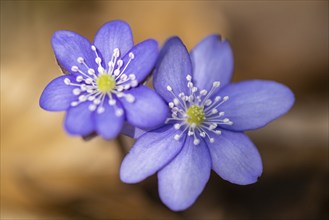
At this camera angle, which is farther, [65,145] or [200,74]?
[65,145]

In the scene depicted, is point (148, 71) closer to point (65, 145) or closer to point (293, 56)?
point (65, 145)

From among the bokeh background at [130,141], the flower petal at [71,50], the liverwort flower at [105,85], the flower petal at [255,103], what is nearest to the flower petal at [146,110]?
the liverwort flower at [105,85]

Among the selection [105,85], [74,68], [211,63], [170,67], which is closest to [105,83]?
[105,85]

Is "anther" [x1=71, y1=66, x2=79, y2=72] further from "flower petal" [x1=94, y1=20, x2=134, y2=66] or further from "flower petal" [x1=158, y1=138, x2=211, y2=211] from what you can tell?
"flower petal" [x1=158, y1=138, x2=211, y2=211]

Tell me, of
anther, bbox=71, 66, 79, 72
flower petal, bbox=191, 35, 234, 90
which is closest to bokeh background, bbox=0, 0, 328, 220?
flower petal, bbox=191, 35, 234, 90

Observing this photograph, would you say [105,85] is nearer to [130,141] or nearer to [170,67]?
[170,67]

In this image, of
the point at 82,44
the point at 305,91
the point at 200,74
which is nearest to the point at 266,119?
the point at 200,74
